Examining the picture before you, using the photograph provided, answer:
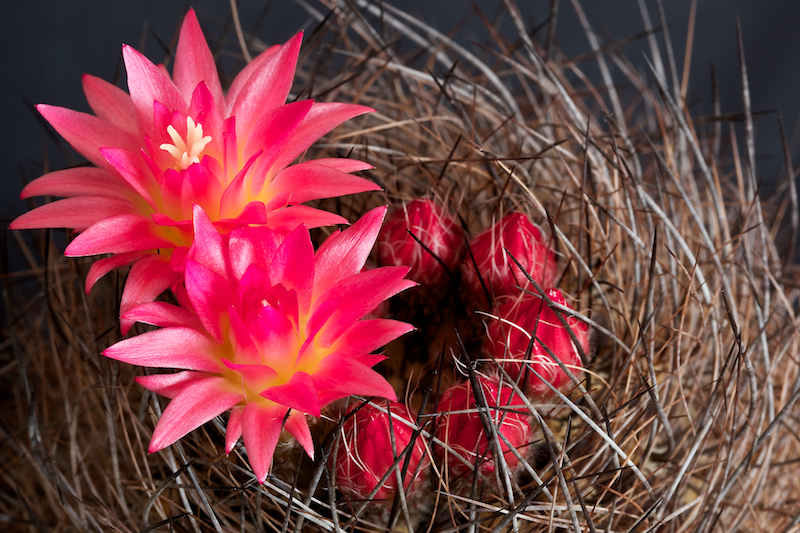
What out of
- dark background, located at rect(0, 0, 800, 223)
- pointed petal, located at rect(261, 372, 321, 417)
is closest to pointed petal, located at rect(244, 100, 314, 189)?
pointed petal, located at rect(261, 372, 321, 417)

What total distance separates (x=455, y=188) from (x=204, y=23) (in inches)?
16.8

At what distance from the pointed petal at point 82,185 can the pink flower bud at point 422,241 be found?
0.16 meters

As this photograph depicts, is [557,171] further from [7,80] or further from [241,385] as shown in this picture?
[7,80]

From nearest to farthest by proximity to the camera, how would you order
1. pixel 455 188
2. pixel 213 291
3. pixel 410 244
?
1. pixel 213 291
2. pixel 410 244
3. pixel 455 188

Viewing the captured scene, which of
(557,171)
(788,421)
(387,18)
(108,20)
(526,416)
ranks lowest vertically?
(788,421)

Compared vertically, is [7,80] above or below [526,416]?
above

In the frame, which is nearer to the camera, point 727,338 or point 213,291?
point 213,291

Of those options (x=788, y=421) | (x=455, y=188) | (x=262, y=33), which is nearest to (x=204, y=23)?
(x=262, y=33)

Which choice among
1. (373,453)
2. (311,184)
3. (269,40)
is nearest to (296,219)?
(311,184)

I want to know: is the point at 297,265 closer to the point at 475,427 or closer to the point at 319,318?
the point at 319,318

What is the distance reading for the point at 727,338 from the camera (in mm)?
Result: 487

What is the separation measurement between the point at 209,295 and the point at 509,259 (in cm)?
19

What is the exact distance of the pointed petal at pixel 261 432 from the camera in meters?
0.29

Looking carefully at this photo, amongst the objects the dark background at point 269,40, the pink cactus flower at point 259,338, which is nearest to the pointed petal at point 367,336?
the pink cactus flower at point 259,338
